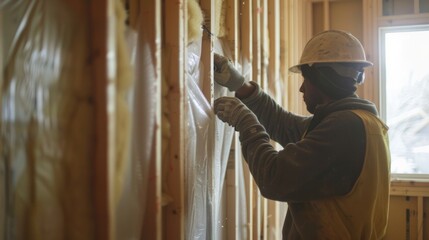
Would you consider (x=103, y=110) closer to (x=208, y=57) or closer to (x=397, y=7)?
(x=208, y=57)

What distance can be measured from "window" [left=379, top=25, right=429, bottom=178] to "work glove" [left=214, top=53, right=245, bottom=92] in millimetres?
2419

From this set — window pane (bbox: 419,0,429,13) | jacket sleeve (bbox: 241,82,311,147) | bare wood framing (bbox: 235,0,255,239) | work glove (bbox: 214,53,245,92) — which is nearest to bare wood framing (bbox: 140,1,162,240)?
work glove (bbox: 214,53,245,92)

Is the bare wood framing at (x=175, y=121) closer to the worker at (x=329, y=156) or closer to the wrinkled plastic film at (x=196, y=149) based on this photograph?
the wrinkled plastic film at (x=196, y=149)

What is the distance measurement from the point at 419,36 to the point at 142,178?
3468 mm

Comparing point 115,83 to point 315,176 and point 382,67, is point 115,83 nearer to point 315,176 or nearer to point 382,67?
point 315,176

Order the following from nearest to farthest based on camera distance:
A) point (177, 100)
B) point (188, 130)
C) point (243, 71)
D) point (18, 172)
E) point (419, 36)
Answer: point (18, 172) < point (177, 100) < point (188, 130) < point (243, 71) < point (419, 36)

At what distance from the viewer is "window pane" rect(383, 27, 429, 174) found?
3719 mm

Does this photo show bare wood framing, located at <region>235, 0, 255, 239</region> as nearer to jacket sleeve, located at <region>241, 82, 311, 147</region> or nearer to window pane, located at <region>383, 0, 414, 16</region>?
jacket sleeve, located at <region>241, 82, 311, 147</region>

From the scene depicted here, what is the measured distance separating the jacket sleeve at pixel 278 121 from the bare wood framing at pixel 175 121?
28.0 inches

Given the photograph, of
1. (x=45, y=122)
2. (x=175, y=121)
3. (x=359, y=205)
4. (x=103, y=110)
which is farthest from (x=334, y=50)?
(x=45, y=122)

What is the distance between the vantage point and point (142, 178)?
1.21m

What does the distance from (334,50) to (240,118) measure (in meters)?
0.48

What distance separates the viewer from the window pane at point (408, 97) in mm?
3719

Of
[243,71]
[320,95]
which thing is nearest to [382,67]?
[243,71]
